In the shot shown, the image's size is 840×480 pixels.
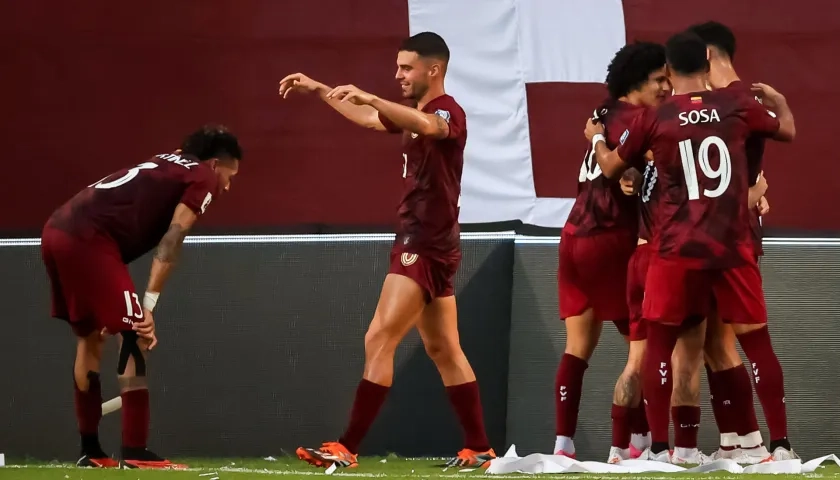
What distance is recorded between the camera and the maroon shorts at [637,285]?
5.64 m

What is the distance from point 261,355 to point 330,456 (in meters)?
1.49

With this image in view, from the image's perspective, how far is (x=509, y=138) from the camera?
26.7ft

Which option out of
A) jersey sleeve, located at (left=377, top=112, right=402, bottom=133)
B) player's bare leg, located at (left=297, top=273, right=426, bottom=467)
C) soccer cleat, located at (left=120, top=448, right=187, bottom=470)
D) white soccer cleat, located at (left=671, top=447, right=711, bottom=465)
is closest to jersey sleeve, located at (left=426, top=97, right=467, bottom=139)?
jersey sleeve, located at (left=377, top=112, right=402, bottom=133)

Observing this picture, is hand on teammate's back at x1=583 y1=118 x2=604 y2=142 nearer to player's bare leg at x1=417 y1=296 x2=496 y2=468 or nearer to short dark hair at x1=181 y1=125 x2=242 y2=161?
player's bare leg at x1=417 y1=296 x2=496 y2=468

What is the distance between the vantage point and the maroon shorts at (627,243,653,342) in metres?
Result: 5.64

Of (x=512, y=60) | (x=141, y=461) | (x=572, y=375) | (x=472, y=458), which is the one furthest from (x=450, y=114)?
(x=512, y=60)

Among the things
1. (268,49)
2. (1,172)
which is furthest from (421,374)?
(1,172)

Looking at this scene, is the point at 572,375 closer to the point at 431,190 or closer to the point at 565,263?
the point at 565,263

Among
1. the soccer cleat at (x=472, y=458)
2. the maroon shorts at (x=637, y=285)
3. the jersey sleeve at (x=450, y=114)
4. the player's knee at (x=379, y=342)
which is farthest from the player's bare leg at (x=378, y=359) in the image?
the maroon shorts at (x=637, y=285)

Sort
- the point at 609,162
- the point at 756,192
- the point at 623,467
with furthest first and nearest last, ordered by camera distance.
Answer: the point at 756,192, the point at 609,162, the point at 623,467

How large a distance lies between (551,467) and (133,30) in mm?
4179

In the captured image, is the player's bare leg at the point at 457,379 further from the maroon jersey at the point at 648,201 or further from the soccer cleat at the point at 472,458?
the maroon jersey at the point at 648,201

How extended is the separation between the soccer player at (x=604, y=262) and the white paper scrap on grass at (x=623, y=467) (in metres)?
0.57

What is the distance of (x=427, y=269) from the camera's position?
224 inches
